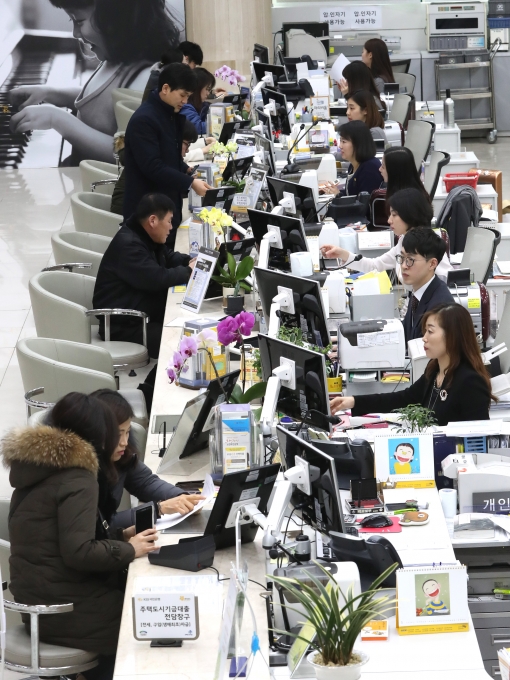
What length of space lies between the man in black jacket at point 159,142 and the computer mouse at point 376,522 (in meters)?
3.49

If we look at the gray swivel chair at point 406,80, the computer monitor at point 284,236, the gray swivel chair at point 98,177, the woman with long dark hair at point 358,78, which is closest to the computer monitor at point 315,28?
the gray swivel chair at point 406,80

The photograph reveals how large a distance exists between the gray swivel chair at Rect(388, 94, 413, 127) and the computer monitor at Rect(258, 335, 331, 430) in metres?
5.86

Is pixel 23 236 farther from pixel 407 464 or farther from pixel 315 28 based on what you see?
pixel 407 464

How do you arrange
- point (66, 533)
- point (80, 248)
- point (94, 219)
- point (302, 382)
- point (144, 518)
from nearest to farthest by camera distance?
point (66, 533), point (144, 518), point (302, 382), point (80, 248), point (94, 219)

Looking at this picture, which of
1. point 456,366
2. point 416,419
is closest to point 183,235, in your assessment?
point 456,366

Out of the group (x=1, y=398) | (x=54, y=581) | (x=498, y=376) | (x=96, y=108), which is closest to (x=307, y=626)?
(x=54, y=581)

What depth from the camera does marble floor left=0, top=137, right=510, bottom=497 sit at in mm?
6320

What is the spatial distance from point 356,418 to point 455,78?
965 centimetres

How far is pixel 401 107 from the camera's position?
30.8ft

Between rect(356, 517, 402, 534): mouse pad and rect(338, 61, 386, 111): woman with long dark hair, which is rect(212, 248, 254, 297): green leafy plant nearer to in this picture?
rect(356, 517, 402, 534): mouse pad

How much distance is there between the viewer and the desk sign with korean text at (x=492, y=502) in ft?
11.3

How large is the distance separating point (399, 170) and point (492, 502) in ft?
9.86

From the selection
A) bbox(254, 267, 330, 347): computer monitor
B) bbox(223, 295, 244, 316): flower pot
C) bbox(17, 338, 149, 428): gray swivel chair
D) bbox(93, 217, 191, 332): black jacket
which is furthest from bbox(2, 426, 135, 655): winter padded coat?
bbox(93, 217, 191, 332): black jacket

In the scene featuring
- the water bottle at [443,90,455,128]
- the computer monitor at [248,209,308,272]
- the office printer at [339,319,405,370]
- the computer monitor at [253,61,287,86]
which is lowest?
the office printer at [339,319,405,370]
